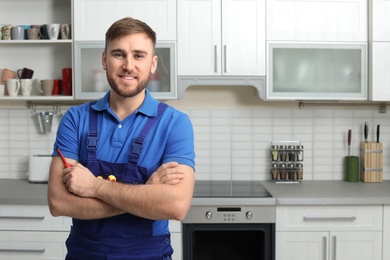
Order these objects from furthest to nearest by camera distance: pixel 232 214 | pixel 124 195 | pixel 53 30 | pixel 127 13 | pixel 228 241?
pixel 53 30
pixel 127 13
pixel 228 241
pixel 232 214
pixel 124 195

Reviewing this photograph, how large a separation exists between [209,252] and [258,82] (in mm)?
1099

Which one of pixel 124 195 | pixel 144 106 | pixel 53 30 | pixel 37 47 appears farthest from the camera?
pixel 37 47

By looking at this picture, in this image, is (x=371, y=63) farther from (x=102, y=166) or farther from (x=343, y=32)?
(x=102, y=166)

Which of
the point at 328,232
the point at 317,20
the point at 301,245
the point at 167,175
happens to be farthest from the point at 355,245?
the point at 167,175

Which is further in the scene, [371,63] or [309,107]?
[309,107]

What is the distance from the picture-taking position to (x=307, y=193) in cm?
292

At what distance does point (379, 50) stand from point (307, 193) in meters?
1.03

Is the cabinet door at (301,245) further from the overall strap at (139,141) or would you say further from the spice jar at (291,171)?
the overall strap at (139,141)

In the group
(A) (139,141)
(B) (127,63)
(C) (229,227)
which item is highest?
(B) (127,63)

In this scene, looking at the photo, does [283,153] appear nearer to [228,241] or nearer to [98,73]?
[228,241]

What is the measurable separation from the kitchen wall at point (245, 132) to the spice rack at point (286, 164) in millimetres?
98

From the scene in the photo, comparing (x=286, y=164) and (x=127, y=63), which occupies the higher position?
(x=127, y=63)

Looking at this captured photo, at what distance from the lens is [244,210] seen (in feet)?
9.20

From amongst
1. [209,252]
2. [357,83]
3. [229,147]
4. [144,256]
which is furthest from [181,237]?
[357,83]
